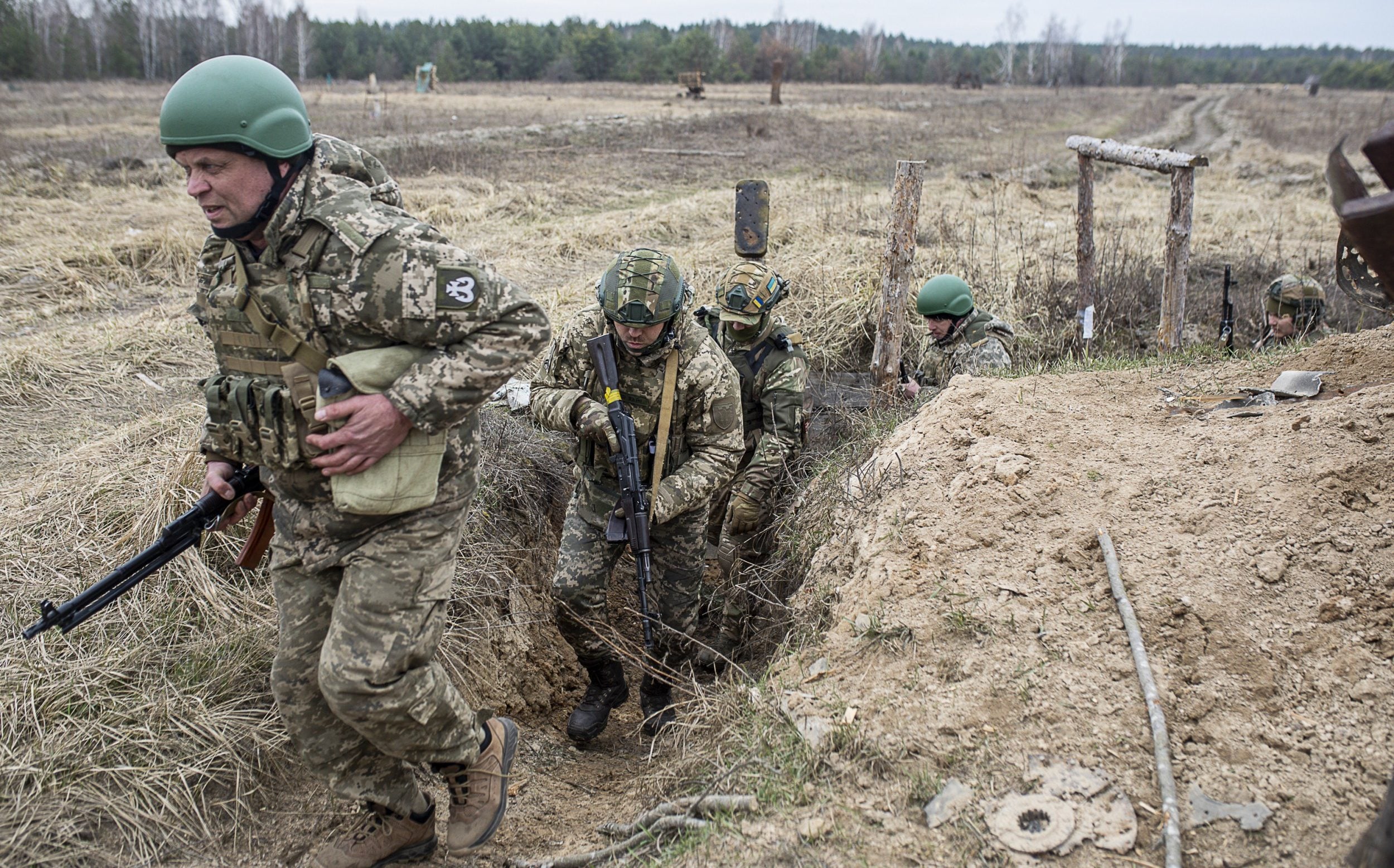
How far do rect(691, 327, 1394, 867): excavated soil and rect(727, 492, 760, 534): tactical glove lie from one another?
1100 millimetres

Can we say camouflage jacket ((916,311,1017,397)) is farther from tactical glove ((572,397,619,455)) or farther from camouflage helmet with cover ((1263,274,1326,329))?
camouflage helmet with cover ((1263,274,1326,329))

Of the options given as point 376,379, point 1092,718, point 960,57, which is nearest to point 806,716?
point 1092,718

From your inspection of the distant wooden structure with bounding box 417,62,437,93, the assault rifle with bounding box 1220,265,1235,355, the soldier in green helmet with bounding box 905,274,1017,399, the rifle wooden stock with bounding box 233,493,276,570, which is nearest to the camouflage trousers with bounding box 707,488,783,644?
the soldier in green helmet with bounding box 905,274,1017,399

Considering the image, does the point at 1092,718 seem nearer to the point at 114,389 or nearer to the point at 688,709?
the point at 688,709

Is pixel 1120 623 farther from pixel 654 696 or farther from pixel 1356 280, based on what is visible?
pixel 654 696

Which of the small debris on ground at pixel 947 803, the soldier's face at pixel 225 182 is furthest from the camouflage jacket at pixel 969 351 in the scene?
the soldier's face at pixel 225 182

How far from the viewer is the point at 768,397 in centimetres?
500

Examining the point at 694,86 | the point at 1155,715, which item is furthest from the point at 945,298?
the point at 694,86

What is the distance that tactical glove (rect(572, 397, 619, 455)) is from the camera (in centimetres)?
373

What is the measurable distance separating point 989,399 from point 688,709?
1941mm

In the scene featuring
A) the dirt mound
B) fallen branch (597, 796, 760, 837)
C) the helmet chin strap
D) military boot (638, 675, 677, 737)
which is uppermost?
the helmet chin strap

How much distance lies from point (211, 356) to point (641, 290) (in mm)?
4117

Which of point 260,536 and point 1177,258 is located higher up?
point 1177,258

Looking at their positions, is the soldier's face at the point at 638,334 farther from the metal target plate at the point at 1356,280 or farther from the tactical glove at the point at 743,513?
the metal target plate at the point at 1356,280
